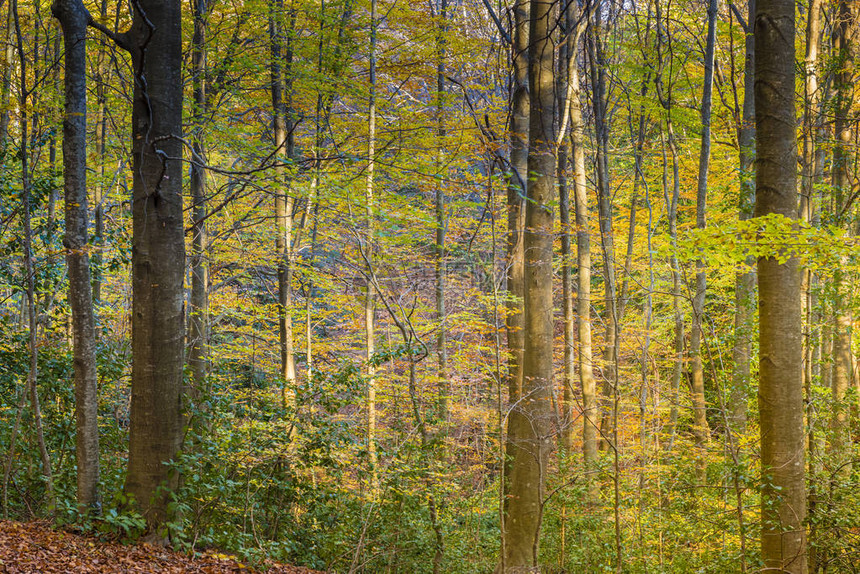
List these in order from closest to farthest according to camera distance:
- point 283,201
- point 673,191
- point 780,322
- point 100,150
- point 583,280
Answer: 1. point 780,322
2. point 283,201
3. point 583,280
4. point 100,150
5. point 673,191

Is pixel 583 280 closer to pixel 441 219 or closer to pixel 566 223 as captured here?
pixel 566 223

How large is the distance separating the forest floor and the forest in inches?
5.2

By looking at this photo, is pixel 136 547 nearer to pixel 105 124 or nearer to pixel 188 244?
pixel 188 244

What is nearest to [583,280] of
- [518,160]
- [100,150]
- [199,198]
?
[518,160]

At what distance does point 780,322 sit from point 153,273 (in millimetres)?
4966

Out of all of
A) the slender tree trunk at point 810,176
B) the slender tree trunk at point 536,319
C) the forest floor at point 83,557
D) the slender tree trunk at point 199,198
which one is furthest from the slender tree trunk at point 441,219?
the forest floor at point 83,557

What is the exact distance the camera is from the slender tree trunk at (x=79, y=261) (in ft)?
16.0

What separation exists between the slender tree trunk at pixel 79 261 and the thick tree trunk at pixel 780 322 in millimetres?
5502

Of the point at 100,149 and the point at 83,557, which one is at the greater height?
the point at 100,149

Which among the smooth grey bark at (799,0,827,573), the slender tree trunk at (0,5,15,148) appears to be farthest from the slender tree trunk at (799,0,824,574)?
the slender tree trunk at (0,5,15,148)

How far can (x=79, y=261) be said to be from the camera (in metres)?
4.91

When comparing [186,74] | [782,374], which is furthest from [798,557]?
[186,74]

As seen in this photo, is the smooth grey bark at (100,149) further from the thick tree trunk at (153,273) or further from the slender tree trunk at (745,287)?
the slender tree trunk at (745,287)

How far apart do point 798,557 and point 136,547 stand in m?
5.12
